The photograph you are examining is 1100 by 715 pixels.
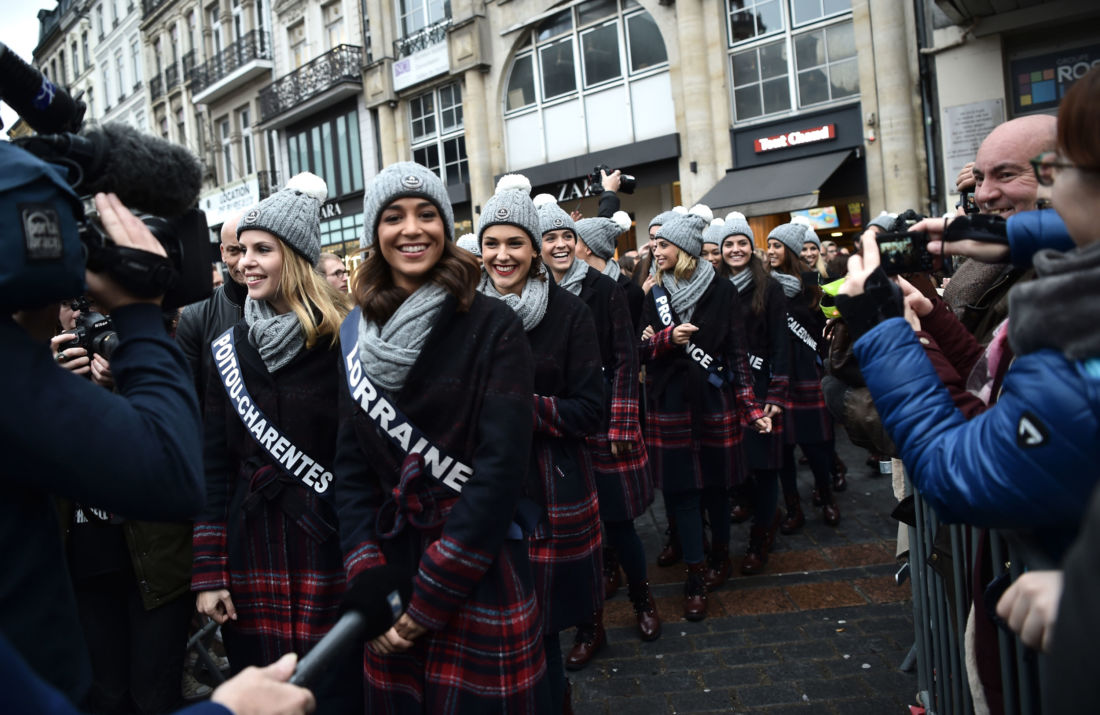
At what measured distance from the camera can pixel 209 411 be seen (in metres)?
2.74

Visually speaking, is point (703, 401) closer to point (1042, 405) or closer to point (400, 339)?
point (400, 339)

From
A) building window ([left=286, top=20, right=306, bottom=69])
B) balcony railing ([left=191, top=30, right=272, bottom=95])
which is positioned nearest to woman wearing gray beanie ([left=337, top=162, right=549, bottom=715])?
building window ([left=286, top=20, right=306, bottom=69])

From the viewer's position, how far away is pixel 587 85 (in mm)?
19109

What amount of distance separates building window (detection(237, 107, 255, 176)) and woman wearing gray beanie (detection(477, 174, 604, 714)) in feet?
100

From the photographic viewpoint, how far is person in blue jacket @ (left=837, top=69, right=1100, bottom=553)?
1.23 metres

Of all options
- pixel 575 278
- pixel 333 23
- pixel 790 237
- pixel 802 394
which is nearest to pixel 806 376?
pixel 802 394

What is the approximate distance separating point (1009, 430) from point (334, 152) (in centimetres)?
2780

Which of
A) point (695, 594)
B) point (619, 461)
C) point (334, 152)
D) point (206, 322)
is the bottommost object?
point (695, 594)

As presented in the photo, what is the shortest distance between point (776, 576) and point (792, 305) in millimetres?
2327

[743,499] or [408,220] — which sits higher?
[408,220]

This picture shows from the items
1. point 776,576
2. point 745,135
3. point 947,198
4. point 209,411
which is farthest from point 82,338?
point 745,135

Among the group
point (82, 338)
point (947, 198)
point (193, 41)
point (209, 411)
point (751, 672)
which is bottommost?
point (751, 672)

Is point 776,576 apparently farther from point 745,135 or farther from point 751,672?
point 745,135

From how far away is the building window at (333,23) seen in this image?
2605 cm
